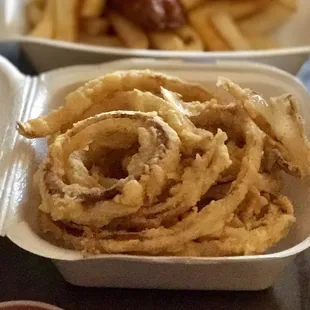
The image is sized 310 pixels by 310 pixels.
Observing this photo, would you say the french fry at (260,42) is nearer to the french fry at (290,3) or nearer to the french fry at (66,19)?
the french fry at (290,3)

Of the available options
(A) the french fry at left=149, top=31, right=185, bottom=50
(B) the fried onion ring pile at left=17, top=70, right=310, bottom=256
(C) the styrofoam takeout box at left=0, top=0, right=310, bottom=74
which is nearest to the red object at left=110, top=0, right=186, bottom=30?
(A) the french fry at left=149, top=31, right=185, bottom=50

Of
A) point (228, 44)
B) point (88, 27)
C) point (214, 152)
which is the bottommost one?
point (88, 27)

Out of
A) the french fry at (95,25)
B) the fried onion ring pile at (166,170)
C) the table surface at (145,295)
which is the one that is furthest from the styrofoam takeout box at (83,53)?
the table surface at (145,295)

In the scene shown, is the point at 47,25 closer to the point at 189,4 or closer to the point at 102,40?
the point at 102,40

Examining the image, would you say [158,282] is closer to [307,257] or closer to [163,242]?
[163,242]

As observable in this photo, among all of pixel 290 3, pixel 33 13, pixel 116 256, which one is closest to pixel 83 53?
pixel 33 13

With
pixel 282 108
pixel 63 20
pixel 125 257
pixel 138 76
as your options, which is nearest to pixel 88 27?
pixel 63 20
